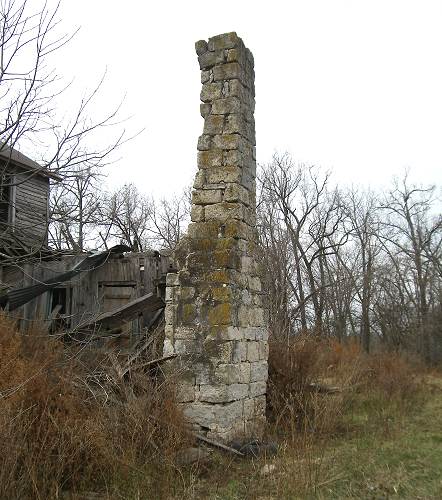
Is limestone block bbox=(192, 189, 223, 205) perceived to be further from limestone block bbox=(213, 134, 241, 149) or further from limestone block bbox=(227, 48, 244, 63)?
limestone block bbox=(227, 48, 244, 63)

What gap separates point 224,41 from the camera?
7.90 m

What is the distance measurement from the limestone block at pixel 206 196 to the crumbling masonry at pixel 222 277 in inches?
0.6

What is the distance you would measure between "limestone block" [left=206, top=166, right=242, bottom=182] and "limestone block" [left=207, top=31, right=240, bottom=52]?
75.6 inches


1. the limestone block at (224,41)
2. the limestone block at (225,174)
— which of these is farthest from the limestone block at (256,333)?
the limestone block at (224,41)

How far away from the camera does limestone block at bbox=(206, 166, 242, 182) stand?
24.7 ft

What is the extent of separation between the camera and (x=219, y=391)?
271 inches

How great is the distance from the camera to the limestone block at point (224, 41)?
786 centimetres

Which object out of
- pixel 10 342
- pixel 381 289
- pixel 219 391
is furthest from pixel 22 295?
pixel 381 289

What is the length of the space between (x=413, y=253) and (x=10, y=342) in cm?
2645

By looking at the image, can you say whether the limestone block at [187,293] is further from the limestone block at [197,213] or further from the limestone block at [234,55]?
the limestone block at [234,55]

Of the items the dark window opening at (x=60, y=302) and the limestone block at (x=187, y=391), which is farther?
the dark window opening at (x=60, y=302)

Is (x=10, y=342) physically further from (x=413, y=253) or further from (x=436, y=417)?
(x=413, y=253)

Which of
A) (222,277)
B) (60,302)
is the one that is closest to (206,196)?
(222,277)

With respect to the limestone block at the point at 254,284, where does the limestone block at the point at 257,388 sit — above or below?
below
